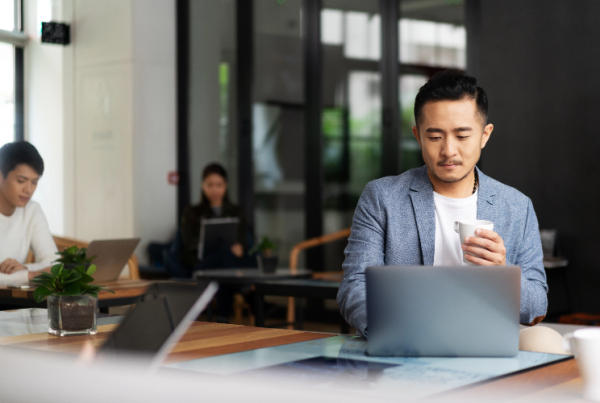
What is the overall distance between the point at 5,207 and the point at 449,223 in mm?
2385

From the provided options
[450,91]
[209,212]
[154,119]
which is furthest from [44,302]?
[154,119]

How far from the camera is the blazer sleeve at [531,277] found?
190cm

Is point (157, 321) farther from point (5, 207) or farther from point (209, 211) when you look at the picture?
point (209, 211)

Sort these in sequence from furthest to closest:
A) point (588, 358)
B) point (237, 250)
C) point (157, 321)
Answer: point (237, 250)
point (157, 321)
point (588, 358)

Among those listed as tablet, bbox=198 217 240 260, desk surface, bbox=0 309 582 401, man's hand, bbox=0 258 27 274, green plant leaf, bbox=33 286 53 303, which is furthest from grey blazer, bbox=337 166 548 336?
tablet, bbox=198 217 240 260

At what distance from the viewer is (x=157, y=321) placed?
120 cm

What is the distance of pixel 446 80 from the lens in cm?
206

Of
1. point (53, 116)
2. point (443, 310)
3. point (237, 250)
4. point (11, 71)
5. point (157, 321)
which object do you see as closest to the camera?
point (157, 321)

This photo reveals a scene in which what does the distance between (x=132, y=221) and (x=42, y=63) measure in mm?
2028

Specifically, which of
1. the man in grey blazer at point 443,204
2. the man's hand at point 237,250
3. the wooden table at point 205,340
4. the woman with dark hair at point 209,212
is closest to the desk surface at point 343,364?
the wooden table at point 205,340

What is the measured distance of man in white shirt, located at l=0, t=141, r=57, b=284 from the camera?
3.42 metres

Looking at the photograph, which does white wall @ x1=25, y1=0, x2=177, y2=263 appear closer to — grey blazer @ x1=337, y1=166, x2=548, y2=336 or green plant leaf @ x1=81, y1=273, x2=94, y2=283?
grey blazer @ x1=337, y1=166, x2=548, y2=336

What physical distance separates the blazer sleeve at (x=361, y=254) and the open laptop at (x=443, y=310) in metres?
0.37

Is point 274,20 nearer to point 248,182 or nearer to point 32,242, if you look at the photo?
point 248,182
